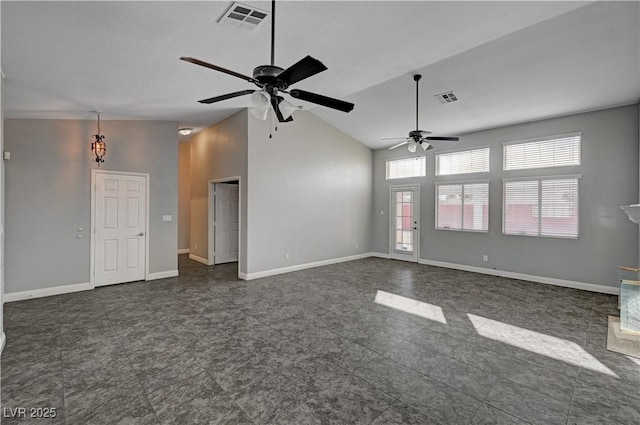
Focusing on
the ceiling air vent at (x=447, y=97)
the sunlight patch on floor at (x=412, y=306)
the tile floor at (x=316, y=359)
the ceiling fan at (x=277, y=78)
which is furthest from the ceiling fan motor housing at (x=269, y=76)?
the ceiling air vent at (x=447, y=97)

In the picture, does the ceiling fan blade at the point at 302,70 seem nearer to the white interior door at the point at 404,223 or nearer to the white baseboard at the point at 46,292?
the white baseboard at the point at 46,292

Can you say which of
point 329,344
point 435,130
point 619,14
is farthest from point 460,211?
point 329,344

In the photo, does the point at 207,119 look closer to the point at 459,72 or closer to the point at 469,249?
the point at 459,72

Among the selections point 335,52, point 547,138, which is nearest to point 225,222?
point 335,52

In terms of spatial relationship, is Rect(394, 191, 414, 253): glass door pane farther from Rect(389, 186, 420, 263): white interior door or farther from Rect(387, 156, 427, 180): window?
Rect(387, 156, 427, 180): window

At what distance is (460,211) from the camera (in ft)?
23.4

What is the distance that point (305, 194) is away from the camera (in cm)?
704

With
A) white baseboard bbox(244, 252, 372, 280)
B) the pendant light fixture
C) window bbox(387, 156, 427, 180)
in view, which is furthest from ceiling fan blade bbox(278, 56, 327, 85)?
window bbox(387, 156, 427, 180)

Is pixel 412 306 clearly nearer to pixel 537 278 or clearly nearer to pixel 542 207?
pixel 537 278

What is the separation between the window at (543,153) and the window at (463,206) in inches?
29.2

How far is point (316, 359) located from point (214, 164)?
18.3 feet

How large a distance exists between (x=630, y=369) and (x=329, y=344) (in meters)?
2.80

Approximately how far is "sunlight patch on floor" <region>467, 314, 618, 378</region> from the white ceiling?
3529mm

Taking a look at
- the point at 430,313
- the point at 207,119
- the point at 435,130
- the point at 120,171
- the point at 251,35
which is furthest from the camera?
the point at 435,130
